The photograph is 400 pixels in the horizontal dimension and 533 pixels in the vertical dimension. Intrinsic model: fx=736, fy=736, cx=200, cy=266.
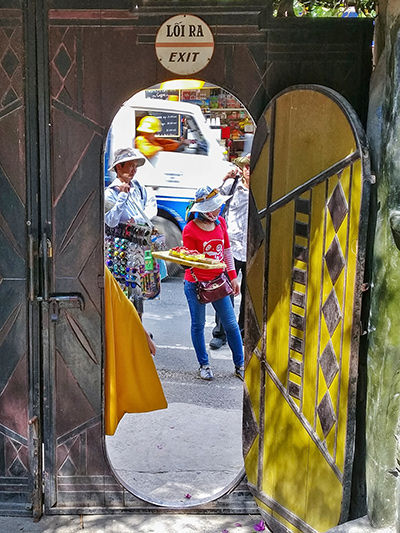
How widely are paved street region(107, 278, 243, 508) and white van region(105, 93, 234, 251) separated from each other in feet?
9.40

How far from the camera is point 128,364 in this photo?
4254mm

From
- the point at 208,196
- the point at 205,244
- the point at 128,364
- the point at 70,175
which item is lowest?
the point at 128,364

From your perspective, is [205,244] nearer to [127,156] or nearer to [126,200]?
[126,200]

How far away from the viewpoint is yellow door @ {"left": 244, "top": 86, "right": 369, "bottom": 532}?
3164 mm

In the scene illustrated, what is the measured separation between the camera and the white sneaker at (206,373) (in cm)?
653

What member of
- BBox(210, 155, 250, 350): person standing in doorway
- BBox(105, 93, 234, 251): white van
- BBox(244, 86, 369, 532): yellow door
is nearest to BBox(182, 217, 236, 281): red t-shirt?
BBox(210, 155, 250, 350): person standing in doorway

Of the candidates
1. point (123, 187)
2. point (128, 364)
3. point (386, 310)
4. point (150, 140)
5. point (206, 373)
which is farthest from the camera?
point (150, 140)

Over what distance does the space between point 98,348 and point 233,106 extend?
33.2 ft

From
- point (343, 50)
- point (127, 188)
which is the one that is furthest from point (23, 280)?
point (127, 188)

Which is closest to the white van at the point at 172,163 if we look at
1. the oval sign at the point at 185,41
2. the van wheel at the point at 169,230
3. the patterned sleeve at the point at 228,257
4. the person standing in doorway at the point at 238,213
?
the van wheel at the point at 169,230

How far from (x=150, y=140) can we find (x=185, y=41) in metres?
6.39

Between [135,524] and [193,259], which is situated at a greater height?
[193,259]

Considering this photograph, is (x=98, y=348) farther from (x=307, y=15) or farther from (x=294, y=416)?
(x=307, y=15)

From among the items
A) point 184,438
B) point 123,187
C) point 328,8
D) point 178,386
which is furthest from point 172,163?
point 328,8
